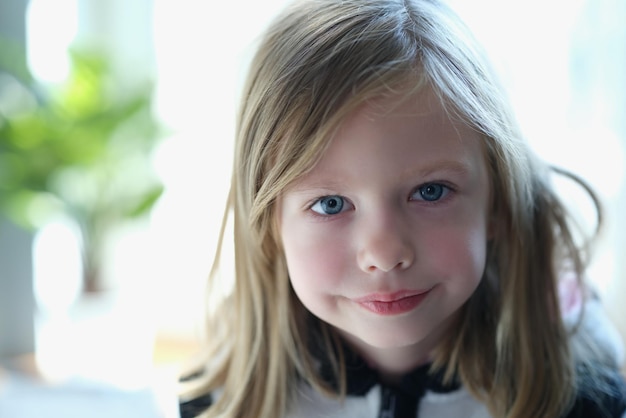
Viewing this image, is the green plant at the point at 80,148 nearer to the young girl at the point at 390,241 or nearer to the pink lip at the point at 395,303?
the young girl at the point at 390,241

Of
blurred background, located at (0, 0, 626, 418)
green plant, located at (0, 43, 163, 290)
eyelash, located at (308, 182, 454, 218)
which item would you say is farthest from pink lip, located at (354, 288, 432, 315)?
green plant, located at (0, 43, 163, 290)

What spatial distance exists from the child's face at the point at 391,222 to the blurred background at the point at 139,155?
34.9 inches

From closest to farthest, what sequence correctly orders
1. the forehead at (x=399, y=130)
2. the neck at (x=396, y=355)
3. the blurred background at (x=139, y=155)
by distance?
the forehead at (x=399, y=130) < the neck at (x=396, y=355) < the blurred background at (x=139, y=155)

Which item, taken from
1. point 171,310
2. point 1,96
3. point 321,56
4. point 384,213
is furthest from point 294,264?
point 171,310

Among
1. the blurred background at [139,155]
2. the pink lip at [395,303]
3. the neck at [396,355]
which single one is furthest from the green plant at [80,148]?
the pink lip at [395,303]

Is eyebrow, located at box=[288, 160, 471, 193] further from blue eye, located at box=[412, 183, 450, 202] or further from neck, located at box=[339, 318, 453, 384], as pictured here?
neck, located at box=[339, 318, 453, 384]

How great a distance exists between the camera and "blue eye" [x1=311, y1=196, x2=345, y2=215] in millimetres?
798

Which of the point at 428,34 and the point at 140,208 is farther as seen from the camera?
the point at 140,208

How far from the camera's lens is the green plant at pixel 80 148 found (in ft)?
6.15

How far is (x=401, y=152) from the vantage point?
746mm

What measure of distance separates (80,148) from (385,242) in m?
1.36

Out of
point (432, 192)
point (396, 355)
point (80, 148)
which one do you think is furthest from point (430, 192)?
point (80, 148)

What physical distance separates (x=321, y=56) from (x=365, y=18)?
7 centimetres

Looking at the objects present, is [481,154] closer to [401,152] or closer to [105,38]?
[401,152]
